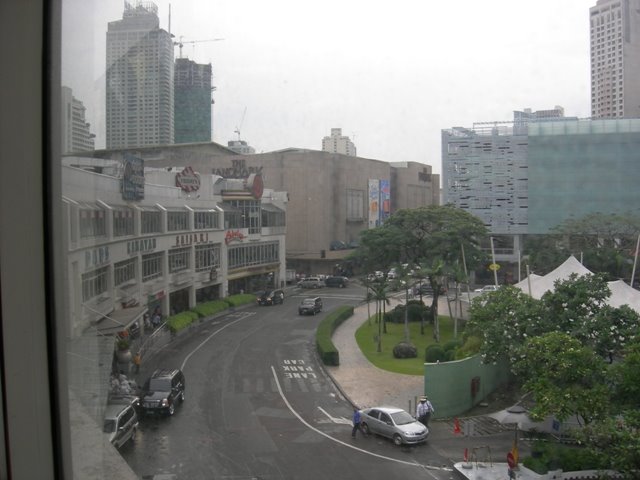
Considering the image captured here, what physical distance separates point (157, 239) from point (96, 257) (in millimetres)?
5597

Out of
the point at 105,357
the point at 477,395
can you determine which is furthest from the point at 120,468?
the point at 477,395

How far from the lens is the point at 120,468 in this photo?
1861 mm

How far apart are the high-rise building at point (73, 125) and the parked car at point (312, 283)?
543 inches

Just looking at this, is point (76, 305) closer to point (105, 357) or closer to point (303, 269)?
point (105, 357)

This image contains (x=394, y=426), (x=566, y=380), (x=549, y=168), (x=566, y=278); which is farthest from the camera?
(x=549, y=168)

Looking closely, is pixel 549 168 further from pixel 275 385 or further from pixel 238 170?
pixel 238 170

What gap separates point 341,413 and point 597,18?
444cm

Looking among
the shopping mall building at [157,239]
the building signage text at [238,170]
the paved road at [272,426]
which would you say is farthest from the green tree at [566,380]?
the building signage text at [238,170]

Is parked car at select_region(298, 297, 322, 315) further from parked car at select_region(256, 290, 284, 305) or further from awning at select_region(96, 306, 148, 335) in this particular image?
awning at select_region(96, 306, 148, 335)

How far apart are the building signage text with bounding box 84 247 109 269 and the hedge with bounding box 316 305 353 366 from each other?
5.48 meters

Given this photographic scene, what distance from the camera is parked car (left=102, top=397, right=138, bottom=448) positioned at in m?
2.79

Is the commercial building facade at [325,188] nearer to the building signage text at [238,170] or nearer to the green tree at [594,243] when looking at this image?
the building signage text at [238,170]

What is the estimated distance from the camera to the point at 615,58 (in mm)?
7059

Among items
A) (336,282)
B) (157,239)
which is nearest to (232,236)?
(336,282)
